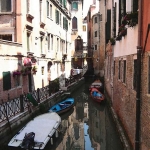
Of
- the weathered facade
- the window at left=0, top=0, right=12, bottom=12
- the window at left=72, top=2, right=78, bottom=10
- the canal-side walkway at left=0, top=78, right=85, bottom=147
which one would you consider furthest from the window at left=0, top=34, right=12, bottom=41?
the window at left=72, top=2, right=78, bottom=10

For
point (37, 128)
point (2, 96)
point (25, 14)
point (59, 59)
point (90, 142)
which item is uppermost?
Result: point (25, 14)

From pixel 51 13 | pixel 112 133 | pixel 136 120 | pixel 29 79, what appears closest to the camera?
pixel 136 120

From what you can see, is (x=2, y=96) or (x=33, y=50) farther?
(x=33, y=50)

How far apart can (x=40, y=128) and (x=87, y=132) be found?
372 cm

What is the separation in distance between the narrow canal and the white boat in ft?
2.46

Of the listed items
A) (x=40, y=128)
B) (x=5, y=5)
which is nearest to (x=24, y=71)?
(x=5, y=5)

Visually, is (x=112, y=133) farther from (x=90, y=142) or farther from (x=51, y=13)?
(x=51, y=13)

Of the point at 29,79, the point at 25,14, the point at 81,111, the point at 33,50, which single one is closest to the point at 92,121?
the point at 81,111

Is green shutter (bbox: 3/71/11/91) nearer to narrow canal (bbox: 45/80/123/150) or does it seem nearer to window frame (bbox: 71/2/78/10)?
narrow canal (bbox: 45/80/123/150)

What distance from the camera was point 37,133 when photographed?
30.0 feet

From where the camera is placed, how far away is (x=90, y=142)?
1105 centimetres

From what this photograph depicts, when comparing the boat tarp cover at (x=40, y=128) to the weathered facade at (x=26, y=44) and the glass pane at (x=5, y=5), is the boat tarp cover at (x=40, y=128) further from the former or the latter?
the glass pane at (x=5, y=5)

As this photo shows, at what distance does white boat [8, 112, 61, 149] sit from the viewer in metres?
8.30

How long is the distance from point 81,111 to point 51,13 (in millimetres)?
9797
